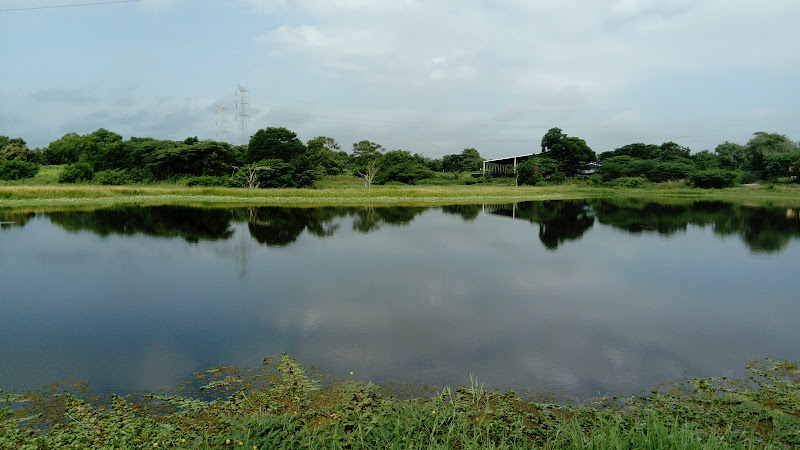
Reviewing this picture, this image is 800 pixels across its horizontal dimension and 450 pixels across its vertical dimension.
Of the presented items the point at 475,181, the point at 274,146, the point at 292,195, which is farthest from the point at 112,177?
the point at 475,181

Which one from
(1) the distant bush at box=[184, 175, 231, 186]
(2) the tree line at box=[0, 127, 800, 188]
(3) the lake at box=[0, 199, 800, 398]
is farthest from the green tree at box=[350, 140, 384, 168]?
(3) the lake at box=[0, 199, 800, 398]

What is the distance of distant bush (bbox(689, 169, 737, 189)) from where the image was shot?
52.8 metres

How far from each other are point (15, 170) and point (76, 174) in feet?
17.4

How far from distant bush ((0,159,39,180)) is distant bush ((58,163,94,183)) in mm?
2941

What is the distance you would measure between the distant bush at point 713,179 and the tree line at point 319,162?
99 mm

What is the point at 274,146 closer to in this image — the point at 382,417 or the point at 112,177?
the point at 112,177

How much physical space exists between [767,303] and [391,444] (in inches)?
352

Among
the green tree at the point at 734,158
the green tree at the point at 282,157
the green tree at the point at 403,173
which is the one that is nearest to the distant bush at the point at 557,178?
the green tree at the point at 403,173

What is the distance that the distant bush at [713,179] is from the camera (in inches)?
2078

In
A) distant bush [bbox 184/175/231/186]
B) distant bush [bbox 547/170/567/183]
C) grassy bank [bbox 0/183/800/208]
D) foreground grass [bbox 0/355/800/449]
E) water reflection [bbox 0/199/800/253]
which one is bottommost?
foreground grass [bbox 0/355/800/449]

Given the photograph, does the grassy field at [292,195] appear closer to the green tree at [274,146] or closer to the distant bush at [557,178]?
the green tree at [274,146]

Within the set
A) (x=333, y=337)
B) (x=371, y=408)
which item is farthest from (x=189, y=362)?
(x=371, y=408)

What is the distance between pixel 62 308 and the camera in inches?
313

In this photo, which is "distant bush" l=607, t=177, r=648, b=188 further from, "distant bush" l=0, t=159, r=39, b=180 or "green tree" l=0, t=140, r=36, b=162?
"green tree" l=0, t=140, r=36, b=162
